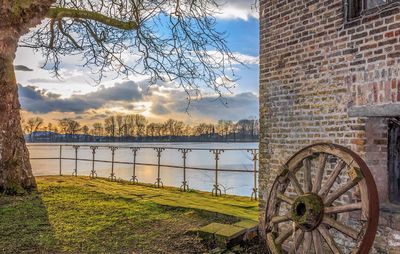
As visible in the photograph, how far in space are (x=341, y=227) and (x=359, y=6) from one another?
2357mm

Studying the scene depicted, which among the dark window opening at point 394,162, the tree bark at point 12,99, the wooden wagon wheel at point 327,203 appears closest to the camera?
the wooden wagon wheel at point 327,203

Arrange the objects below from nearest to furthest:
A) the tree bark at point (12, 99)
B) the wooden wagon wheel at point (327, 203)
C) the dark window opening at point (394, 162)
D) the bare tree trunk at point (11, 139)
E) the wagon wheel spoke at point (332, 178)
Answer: the wooden wagon wheel at point (327, 203) < the wagon wheel spoke at point (332, 178) < the dark window opening at point (394, 162) < the tree bark at point (12, 99) < the bare tree trunk at point (11, 139)

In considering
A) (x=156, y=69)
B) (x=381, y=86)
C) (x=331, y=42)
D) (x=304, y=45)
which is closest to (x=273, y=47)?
(x=304, y=45)

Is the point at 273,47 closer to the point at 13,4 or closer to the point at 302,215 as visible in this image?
the point at 302,215

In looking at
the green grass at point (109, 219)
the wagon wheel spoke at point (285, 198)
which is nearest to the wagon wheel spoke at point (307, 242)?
the wagon wheel spoke at point (285, 198)

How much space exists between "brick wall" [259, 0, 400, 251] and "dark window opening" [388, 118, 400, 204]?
0.11m

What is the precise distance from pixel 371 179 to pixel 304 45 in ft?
6.30

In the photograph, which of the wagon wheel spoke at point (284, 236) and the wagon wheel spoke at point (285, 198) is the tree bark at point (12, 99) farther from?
the wagon wheel spoke at point (284, 236)

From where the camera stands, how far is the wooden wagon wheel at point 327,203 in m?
3.72

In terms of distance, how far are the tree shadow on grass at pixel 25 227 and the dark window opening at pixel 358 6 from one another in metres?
4.58

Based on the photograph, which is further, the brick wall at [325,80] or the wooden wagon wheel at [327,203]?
the brick wall at [325,80]

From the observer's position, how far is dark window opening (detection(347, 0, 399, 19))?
4131 mm

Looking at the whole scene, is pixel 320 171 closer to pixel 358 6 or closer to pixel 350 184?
pixel 350 184

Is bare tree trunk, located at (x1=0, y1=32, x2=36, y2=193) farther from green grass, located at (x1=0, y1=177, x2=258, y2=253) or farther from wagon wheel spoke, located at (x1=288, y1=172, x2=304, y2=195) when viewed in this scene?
wagon wheel spoke, located at (x1=288, y1=172, x2=304, y2=195)
